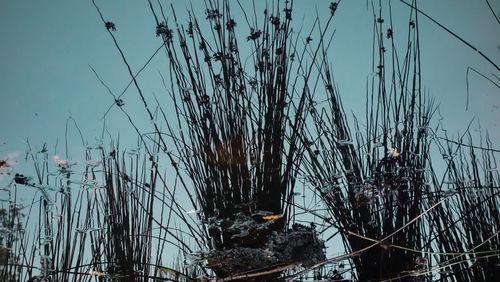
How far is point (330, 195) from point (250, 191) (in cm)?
35

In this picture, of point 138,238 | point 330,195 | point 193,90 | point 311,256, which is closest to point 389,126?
point 330,195

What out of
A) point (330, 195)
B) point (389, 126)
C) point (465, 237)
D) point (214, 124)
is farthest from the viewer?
point (465, 237)

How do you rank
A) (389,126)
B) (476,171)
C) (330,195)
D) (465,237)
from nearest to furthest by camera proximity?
(330,195)
(389,126)
(465,237)
(476,171)

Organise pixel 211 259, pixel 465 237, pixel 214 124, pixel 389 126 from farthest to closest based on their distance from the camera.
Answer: pixel 465 237
pixel 389 126
pixel 214 124
pixel 211 259

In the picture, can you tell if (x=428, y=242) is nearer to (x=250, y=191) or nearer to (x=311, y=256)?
(x=311, y=256)

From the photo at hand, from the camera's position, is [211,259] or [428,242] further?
[428,242]

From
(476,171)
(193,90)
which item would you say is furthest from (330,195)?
(476,171)

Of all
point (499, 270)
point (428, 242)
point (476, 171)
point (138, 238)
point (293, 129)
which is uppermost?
point (293, 129)

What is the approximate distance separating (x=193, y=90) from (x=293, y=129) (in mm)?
373

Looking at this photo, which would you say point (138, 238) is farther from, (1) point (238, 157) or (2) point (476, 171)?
(2) point (476, 171)

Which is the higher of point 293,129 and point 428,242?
point 293,129

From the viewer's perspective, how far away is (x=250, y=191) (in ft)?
4.17

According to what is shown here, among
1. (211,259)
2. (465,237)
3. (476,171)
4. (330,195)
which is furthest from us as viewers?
(476,171)

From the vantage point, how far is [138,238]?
1.62 meters
